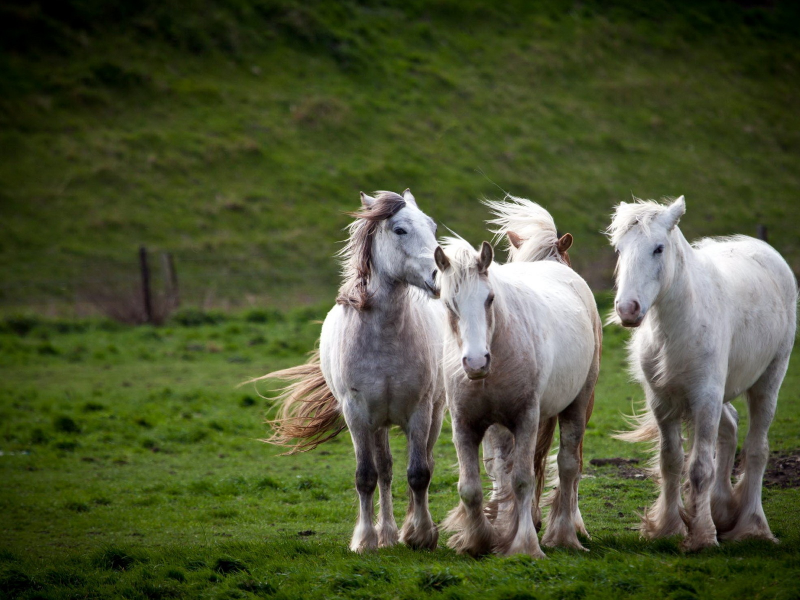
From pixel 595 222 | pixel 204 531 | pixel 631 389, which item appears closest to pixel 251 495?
pixel 204 531

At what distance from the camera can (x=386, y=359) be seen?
17.9ft

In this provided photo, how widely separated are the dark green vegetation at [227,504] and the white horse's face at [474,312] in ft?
4.13

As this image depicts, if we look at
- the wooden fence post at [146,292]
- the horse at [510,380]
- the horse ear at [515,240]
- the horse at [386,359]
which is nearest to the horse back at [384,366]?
the horse at [386,359]

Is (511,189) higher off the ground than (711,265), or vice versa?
(511,189)

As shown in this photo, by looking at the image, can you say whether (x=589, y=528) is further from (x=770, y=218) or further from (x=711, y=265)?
(x=770, y=218)

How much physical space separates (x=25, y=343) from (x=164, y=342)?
2687 millimetres

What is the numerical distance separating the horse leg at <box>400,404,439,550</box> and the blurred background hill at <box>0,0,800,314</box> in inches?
497

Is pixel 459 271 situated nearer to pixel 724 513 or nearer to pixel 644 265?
pixel 644 265

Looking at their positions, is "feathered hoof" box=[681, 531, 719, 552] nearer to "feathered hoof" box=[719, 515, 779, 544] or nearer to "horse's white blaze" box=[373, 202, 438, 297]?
"feathered hoof" box=[719, 515, 779, 544]

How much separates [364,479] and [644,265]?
7.88 feet

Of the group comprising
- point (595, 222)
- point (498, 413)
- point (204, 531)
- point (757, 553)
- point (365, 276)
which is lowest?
point (204, 531)

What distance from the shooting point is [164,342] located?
15.7 m

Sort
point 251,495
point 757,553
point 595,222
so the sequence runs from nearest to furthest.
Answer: point 757,553 → point 251,495 → point 595,222

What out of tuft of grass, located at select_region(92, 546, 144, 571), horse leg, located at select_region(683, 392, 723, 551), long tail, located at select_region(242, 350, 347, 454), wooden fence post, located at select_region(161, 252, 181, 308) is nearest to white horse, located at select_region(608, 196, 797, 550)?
horse leg, located at select_region(683, 392, 723, 551)
